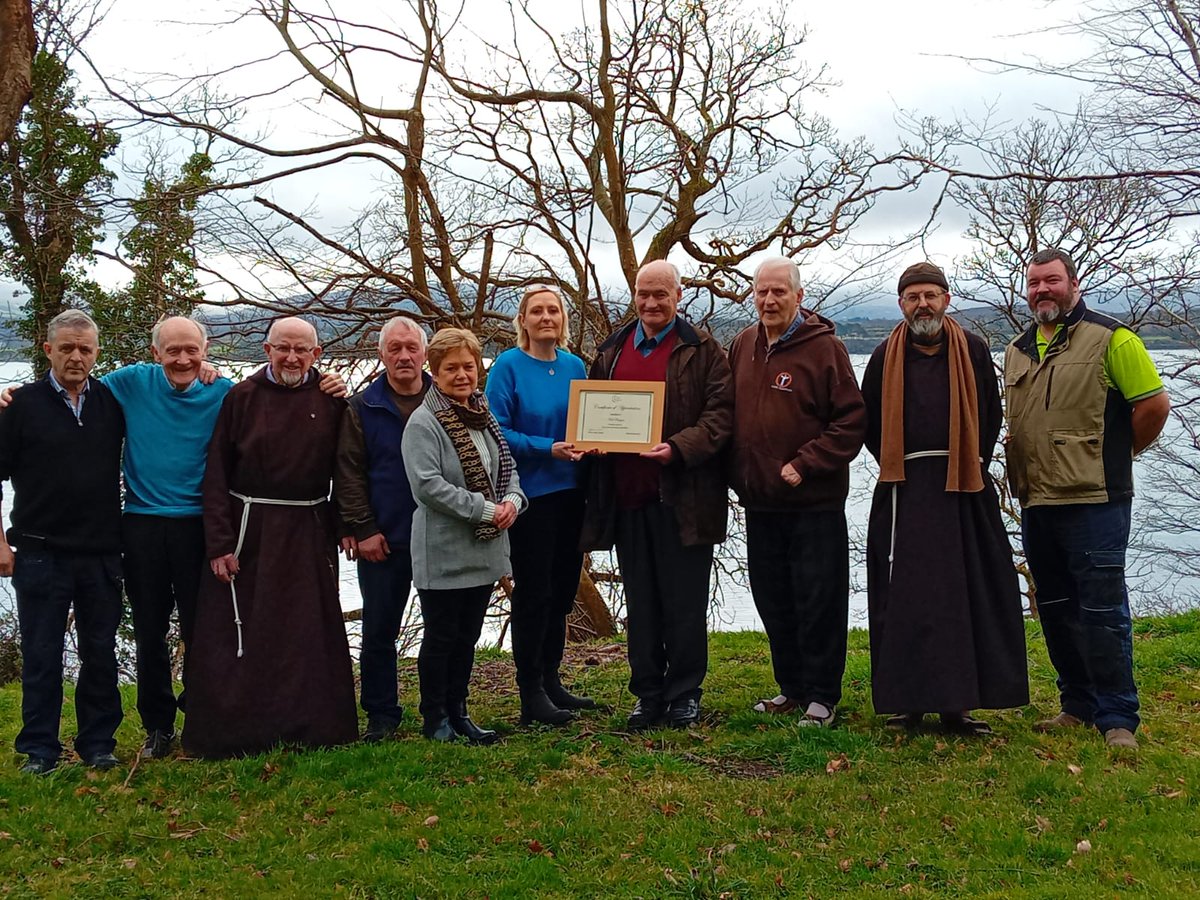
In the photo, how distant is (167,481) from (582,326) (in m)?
6.19

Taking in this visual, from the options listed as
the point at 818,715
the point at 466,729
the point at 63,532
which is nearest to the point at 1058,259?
the point at 818,715

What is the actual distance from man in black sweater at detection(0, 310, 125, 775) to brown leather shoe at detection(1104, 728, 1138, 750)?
492 cm

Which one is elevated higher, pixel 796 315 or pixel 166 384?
pixel 796 315

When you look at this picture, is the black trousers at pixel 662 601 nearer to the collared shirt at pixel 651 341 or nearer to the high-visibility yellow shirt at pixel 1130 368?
the collared shirt at pixel 651 341

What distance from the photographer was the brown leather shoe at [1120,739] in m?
5.47

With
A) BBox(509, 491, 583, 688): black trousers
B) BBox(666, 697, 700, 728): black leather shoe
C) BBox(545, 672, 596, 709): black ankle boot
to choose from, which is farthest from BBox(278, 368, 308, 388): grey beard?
BBox(666, 697, 700, 728): black leather shoe

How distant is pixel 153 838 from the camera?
464 centimetres

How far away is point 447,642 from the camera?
5742 millimetres

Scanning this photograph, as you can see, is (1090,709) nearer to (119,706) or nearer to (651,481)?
(651,481)

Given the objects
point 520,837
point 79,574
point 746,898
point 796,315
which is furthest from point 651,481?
point 79,574

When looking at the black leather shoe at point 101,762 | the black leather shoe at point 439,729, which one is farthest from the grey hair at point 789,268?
the black leather shoe at point 101,762

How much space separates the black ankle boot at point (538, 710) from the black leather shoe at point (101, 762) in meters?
2.10

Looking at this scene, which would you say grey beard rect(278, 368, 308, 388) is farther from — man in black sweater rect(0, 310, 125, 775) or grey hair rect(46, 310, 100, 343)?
grey hair rect(46, 310, 100, 343)

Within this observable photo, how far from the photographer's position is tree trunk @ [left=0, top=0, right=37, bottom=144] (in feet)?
33.1
